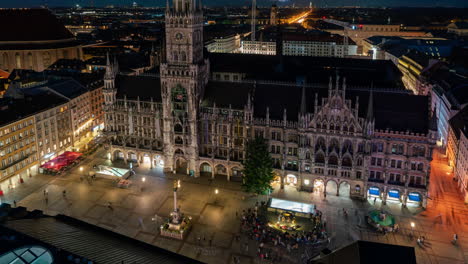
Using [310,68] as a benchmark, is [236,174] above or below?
below

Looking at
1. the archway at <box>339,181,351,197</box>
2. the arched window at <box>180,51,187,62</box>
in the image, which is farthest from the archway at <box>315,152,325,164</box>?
the arched window at <box>180,51,187,62</box>

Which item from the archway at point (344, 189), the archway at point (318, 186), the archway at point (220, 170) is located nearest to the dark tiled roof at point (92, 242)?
the archway at point (318, 186)

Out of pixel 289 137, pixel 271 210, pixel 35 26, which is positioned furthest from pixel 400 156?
pixel 35 26

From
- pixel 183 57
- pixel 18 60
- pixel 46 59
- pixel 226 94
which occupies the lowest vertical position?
pixel 226 94

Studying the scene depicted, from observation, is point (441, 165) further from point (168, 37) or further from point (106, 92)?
point (106, 92)

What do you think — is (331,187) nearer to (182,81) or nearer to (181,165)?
(181,165)

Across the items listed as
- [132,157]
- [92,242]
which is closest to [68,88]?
[132,157]
